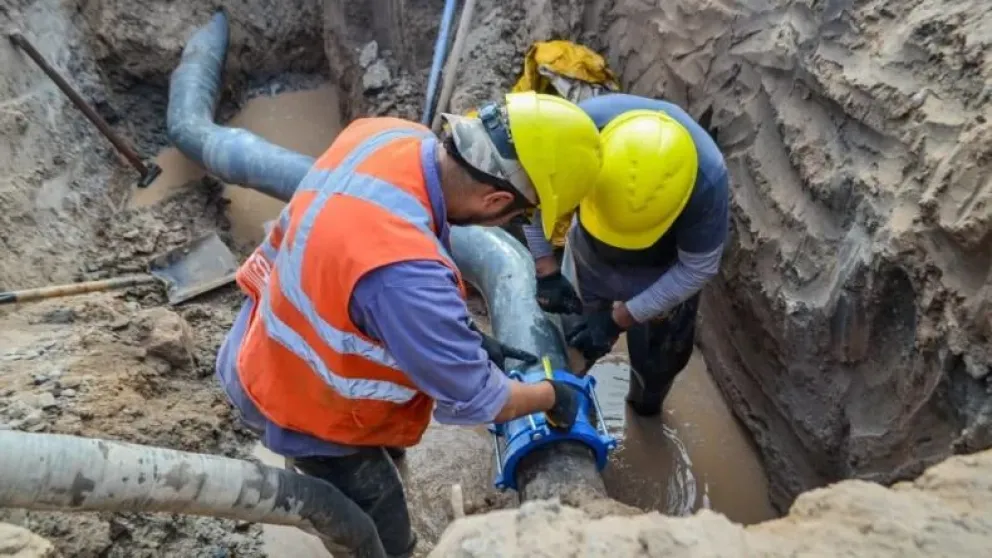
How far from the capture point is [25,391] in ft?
9.65

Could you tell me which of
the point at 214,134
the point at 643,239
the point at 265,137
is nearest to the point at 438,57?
the point at 214,134

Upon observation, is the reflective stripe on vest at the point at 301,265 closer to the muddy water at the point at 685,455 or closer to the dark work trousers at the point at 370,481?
the dark work trousers at the point at 370,481

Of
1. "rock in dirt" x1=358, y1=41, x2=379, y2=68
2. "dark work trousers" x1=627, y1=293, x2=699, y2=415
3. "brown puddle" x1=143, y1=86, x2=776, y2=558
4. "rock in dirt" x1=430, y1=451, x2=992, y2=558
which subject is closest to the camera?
"rock in dirt" x1=430, y1=451, x2=992, y2=558

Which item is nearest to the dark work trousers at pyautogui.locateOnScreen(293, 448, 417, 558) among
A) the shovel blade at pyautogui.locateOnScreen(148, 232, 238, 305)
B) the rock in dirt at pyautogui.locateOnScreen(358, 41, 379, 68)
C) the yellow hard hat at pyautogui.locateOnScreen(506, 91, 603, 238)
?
the yellow hard hat at pyautogui.locateOnScreen(506, 91, 603, 238)

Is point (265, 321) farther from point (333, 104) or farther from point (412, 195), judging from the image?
point (333, 104)

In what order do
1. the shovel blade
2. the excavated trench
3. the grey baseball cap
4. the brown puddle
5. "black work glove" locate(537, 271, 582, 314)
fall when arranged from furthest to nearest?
the shovel blade
the brown puddle
"black work glove" locate(537, 271, 582, 314)
the excavated trench
the grey baseball cap

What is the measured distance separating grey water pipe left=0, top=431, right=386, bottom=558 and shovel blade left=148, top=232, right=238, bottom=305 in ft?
7.77

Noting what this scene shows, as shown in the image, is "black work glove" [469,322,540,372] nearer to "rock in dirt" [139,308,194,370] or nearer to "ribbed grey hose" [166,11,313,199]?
"rock in dirt" [139,308,194,370]

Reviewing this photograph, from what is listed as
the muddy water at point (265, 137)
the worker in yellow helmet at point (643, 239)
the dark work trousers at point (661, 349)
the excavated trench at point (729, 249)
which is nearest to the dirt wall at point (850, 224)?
the excavated trench at point (729, 249)

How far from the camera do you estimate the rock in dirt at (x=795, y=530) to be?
145cm

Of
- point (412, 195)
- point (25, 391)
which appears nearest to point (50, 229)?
point (25, 391)

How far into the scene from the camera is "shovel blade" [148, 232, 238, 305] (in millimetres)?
4367

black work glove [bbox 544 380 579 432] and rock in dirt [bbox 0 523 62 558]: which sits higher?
black work glove [bbox 544 380 579 432]

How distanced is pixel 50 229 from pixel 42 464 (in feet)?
10.3
